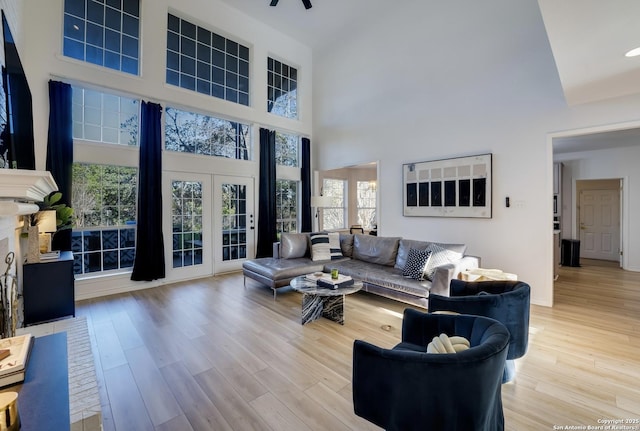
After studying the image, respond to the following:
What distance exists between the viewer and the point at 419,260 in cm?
378

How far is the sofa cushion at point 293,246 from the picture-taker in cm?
496

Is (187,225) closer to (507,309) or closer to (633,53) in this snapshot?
(507,309)

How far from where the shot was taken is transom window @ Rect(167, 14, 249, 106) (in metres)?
5.23

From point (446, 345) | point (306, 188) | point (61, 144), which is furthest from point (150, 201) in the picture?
point (446, 345)

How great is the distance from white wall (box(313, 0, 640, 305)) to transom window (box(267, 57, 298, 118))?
1.47m

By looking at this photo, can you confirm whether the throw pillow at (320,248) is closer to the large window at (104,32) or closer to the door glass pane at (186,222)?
the door glass pane at (186,222)

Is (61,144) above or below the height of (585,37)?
below

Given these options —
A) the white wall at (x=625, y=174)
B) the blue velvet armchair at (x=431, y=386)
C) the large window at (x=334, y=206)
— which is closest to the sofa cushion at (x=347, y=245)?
the large window at (x=334, y=206)

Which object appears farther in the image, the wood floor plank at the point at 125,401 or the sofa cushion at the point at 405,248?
the sofa cushion at the point at 405,248

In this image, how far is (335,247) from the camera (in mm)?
5086

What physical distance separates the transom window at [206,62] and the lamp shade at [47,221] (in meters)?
3.06

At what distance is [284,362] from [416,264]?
2142 mm

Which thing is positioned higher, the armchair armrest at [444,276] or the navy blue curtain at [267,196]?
the navy blue curtain at [267,196]

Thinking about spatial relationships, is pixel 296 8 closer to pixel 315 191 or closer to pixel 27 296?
pixel 315 191
